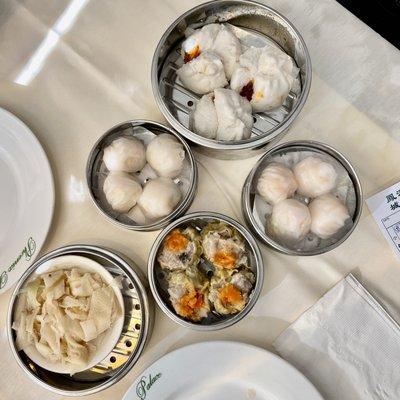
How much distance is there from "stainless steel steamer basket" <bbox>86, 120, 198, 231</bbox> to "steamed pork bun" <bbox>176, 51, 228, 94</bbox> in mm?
A: 139

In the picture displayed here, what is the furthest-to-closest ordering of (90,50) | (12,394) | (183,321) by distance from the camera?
(90,50), (12,394), (183,321)

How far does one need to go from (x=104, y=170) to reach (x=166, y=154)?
203 millimetres

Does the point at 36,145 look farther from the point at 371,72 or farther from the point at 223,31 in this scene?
the point at 371,72

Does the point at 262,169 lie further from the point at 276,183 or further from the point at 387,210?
the point at 387,210

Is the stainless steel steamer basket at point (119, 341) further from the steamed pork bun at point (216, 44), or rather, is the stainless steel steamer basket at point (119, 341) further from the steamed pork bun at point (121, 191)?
the steamed pork bun at point (216, 44)

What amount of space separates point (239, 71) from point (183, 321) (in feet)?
2.08

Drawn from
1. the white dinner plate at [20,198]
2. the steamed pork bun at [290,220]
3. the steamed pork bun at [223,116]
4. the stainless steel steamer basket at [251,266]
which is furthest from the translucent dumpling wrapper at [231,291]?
the white dinner plate at [20,198]

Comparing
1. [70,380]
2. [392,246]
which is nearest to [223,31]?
[392,246]

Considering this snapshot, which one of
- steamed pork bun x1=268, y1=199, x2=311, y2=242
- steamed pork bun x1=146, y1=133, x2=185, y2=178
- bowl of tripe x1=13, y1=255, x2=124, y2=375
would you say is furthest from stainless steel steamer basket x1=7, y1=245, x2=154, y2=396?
steamed pork bun x1=268, y1=199, x2=311, y2=242

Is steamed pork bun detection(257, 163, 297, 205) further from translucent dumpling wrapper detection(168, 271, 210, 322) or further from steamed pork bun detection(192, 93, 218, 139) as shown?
translucent dumpling wrapper detection(168, 271, 210, 322)

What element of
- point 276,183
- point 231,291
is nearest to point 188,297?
point 231,291

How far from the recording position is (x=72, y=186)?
1.29 m

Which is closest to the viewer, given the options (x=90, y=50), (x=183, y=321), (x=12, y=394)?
(x=183, y=321)

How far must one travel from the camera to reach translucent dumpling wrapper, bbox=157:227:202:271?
3.78ft
